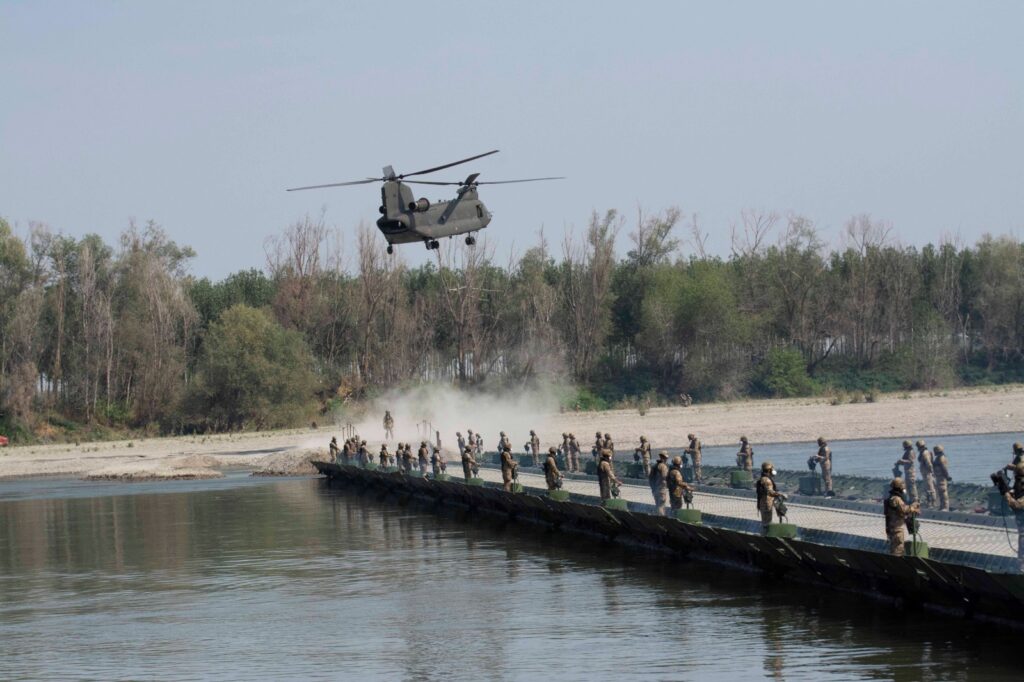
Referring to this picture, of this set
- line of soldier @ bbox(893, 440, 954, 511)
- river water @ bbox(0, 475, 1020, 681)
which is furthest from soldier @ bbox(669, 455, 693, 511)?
line of soldier @ bbox(893, 440, 954, 511)

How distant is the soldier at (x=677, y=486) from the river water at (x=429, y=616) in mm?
1305

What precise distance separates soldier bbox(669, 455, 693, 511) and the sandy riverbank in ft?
140

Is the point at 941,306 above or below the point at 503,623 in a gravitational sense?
above

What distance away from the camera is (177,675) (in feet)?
73.6

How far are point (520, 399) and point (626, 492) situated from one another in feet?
202

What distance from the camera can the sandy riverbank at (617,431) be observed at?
74938mm

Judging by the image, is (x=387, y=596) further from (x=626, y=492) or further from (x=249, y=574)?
(x=626, y=492)

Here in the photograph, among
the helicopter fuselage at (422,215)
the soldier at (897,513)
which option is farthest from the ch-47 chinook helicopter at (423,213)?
the soldier at (897,513)

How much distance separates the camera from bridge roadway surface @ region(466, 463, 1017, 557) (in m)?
24.7

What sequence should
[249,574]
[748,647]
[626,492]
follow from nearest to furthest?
[748,647] < [249,574] < [626,492]

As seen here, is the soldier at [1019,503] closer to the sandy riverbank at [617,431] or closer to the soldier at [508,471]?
the soldier at [508,471]

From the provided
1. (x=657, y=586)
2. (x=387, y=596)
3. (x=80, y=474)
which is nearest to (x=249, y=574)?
(x=387, y=596)

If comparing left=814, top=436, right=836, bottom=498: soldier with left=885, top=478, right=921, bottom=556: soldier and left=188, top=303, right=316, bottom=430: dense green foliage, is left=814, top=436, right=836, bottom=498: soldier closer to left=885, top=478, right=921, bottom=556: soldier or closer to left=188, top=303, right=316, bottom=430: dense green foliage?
left=885, top=478, right=921, bottom=556: soldier

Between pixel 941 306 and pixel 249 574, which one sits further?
pixel 941 306
